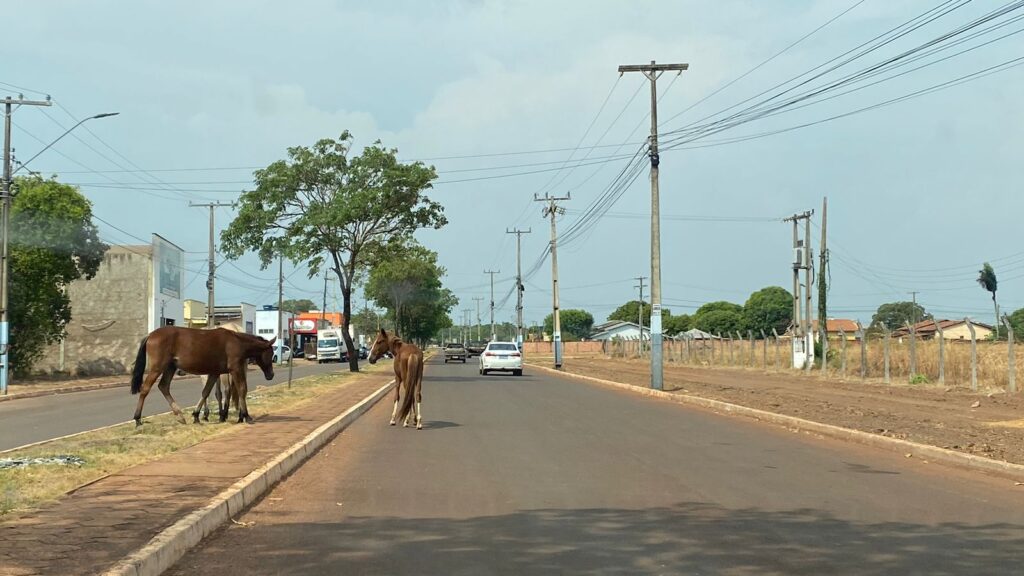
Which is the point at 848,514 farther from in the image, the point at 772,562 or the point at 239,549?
the point at 239,549

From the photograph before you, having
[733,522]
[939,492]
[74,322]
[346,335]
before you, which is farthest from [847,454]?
[74,322]

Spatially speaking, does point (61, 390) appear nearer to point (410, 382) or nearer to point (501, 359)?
point (501, 359)

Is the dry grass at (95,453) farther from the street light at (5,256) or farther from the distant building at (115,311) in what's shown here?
the distant building at (115,311)

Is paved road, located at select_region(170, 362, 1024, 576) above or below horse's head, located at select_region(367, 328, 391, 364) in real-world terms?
below

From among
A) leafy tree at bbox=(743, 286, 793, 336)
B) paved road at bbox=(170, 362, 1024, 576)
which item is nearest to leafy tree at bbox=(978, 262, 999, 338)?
leafy tree at bbox=(743, 286, 793, 336)

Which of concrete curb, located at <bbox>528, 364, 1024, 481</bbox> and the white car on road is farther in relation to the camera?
the white car on road

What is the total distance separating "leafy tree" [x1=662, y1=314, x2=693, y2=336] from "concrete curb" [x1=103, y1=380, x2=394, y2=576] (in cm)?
14591

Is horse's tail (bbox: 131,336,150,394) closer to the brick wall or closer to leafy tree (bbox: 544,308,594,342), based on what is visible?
the brick wall

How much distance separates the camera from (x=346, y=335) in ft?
140

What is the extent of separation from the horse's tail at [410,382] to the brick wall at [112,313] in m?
38.2

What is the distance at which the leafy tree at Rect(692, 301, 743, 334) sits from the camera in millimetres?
140375

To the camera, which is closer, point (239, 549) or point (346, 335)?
point (239, 549)

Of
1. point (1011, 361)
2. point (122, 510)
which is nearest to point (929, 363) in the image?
point (1011, 361)

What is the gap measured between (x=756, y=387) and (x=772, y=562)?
27.4 meters
